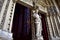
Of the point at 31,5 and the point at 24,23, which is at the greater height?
the point at 31,5

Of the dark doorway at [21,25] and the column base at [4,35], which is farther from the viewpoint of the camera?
the dark doorway at [21,25]

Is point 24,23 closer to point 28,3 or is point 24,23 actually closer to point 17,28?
point 17,28

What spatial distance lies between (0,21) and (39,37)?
124 cm

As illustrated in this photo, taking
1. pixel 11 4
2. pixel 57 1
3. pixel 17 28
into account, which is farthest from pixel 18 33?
pixel 57 1

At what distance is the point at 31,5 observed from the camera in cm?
415

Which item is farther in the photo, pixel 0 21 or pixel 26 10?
pixel 26 10

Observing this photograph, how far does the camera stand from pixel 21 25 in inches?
181

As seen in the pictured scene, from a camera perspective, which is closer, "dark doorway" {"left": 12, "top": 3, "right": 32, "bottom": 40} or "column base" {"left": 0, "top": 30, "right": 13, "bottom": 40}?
"column base" {"left": 0, "top": 30, "right": 13, "bottom": 40}

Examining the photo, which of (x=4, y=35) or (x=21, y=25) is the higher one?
(x=21, y=25)

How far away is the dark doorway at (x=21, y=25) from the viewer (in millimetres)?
4383

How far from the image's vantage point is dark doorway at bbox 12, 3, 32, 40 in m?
4.38

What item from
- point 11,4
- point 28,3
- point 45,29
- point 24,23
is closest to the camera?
point 11,4

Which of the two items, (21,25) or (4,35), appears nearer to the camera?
(4,35)

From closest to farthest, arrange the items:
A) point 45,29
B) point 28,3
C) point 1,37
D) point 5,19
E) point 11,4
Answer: point 1,37, point 5,19, point 11,4, point 28,3, point 45,29
